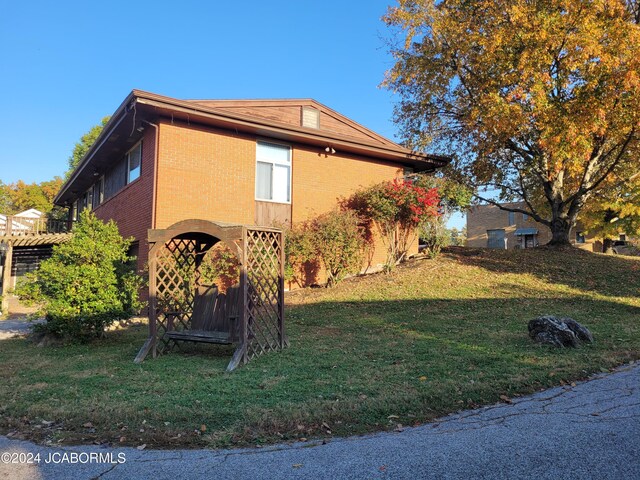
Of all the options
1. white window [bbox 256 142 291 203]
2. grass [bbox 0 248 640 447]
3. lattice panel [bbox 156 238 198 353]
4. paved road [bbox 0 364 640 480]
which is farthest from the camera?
white window [bbox 256 142 291 203]

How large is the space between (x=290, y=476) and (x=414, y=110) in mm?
16612

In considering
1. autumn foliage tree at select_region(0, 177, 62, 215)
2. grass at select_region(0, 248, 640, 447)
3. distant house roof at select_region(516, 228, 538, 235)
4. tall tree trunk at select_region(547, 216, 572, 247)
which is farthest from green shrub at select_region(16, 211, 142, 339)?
autumn foliage tree at select_region(0, 177, 62, 215)

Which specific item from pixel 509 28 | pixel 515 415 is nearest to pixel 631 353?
pixel 515 415

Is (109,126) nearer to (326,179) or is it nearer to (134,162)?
Answer: (134,162)

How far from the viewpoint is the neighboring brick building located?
126 feet

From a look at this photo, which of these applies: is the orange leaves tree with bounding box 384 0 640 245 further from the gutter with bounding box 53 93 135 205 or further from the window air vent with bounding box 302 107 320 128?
the gutter with bounding box 53 93 135 205

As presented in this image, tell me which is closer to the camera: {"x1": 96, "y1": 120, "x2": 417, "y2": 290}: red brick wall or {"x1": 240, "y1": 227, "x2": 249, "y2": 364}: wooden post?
{"x1": 240, "y1": 227, "x2": 249, "y2": 364}: wooden post

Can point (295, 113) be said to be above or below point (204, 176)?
above

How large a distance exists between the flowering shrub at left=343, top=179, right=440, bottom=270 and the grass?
3547mm

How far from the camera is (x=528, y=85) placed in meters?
13.3

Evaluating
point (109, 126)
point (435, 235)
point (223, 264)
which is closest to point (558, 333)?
point (223, 264)

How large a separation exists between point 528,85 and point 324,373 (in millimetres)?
11303

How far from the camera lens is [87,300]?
811cm

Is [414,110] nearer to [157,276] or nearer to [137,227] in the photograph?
[137,227]
